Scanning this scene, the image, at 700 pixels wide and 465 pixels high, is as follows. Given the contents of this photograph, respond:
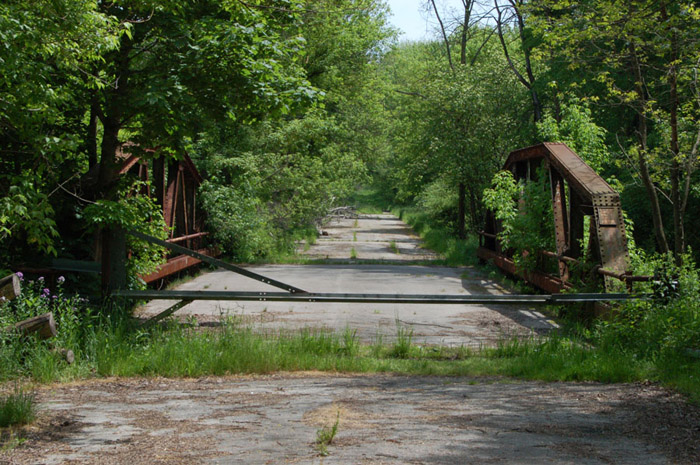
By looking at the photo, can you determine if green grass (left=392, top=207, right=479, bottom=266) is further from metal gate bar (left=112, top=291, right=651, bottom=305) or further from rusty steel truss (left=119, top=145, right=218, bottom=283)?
metal gate bar (left=112, top=291, right=651, bottom=305)

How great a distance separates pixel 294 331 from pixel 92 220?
3.17m

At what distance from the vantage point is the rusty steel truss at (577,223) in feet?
32.3

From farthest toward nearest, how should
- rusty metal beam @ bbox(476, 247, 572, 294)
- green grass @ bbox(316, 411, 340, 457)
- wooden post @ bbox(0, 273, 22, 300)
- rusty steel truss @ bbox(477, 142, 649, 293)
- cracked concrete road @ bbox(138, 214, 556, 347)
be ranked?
rusty metal beam @ bbox(476, 247, 572, 294), cracked concrete road @ bbox(138, 214, 556, 347), rusty steel truss @ bbox(477, 142, 649, 293), wooden post @ bbox(0, 273, 22, 300), green grass @ bbox(316, 411, 340, 457)

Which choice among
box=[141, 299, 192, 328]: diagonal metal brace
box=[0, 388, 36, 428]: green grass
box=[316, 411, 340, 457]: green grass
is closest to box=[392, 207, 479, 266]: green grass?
box=[141, 299, 192, 328]: diagonal metal brace

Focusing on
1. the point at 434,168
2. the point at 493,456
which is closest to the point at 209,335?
the point at 493,456

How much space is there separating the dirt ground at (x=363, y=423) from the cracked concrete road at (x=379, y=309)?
289 centimetres

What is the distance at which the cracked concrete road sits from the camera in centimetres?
1067

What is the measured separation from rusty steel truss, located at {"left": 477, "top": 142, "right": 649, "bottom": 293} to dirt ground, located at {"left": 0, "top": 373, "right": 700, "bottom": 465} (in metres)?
3.38

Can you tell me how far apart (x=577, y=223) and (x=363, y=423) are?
7.65m

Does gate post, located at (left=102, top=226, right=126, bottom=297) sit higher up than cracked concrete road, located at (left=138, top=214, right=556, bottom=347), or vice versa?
gate post, located at (left=102, top=226, right=126, bottom=297)

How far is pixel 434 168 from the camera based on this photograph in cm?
2620

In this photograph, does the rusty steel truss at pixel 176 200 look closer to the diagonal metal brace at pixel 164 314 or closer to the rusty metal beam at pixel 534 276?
the diagonal metal brace at pixel 164 314

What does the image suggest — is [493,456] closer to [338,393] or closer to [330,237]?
[338,393]

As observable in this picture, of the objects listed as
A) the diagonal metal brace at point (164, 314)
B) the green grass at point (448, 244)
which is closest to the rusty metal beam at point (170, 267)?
the diagonal metal brace at point (164, 314)
